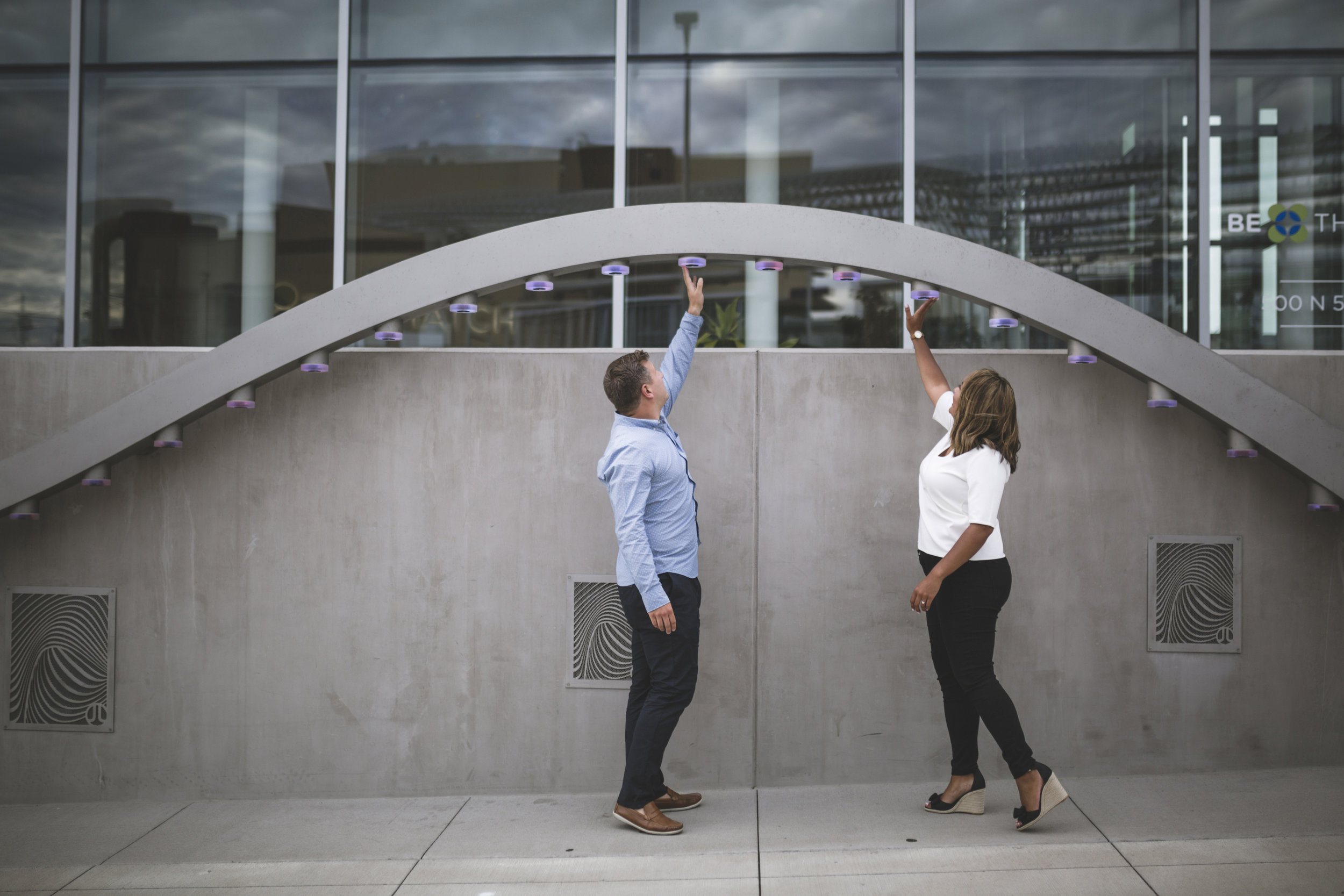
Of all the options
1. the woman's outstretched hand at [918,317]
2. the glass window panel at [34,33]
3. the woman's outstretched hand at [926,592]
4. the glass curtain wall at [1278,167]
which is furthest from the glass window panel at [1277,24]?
the glass window panel at [34,33]

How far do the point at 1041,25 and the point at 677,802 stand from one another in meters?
4.23

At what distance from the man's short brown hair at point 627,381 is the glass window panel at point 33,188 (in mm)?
3233

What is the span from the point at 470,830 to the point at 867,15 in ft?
14.3

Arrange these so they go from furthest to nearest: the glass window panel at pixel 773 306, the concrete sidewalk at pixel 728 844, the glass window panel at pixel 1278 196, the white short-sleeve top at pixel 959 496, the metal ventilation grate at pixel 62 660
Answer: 1. the glass window panel at pixel 773 306
2. the glass window panel at pixel 1278 196
3. the metal ventilation grate at pixel 62 660
4. the white short-sleeve top at pixel 959 496
5. the concrete sidewalk at pixel 728 844

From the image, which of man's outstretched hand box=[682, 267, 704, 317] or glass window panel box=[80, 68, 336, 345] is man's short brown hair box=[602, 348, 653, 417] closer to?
man's outstretched hand box=[682, 267, 704, 317]

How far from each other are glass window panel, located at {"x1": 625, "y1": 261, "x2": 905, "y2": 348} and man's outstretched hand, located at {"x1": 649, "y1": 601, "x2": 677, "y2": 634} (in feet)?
5.78

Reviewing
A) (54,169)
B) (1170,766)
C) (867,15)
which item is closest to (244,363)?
(54,169)

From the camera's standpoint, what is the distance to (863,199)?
5074 mm

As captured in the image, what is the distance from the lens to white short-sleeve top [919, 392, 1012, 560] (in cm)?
362

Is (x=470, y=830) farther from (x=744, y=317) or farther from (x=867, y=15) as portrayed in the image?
(x=867, y=15)

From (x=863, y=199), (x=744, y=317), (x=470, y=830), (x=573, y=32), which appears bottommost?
(x=470, y=830)

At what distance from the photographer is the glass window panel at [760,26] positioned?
16.6ft

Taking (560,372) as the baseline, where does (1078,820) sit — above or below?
below

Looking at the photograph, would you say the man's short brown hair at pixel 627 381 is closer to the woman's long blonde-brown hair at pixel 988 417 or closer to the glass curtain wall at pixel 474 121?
the woman's long blonde-brown hair at pixel 988 417
